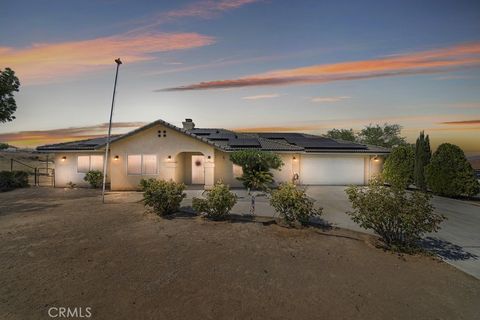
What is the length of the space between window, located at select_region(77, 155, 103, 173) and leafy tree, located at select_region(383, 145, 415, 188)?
24.7 meters

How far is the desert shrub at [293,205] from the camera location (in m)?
8.75

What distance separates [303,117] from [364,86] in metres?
8.87

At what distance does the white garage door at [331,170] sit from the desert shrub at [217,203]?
12.4 metres

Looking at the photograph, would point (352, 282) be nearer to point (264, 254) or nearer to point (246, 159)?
point (264, 254)

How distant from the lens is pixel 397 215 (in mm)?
6555

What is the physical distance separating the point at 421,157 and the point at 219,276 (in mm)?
19909

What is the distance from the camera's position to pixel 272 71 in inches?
733

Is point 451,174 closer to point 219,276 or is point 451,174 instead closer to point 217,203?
point 217,203

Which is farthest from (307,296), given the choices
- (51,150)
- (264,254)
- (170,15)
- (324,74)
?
(51,150)

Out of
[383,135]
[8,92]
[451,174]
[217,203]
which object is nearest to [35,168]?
[8,92]

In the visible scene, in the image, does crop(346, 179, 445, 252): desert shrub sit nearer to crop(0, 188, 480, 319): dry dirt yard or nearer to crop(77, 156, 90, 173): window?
crop(0, 188, 480, 319): dry dirt yard

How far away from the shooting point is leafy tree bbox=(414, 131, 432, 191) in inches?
708

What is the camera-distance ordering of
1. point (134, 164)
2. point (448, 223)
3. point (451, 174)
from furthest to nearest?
point (134, 164) → point (451, 174) → point (448, 223)

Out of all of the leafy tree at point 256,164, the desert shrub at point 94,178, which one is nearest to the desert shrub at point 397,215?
the leafy tree at point 256,164
